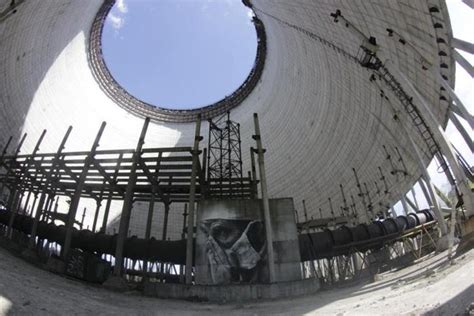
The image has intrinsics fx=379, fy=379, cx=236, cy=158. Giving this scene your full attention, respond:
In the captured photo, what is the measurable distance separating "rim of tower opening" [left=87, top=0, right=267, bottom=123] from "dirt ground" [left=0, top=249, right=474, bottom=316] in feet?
63.7

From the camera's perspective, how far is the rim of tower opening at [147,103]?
2792 cm

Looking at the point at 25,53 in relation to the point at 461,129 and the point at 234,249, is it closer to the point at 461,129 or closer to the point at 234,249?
the point at 234,249

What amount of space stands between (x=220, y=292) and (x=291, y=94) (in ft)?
55.6

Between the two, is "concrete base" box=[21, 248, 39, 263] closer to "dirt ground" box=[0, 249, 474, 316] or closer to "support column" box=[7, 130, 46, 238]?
"dirt ground" box=[0, 249, 474, 316]

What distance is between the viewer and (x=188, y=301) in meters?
12.1

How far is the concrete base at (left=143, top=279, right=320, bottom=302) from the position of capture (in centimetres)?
1243

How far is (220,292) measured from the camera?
1255 centimetres

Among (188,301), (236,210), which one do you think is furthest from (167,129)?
(188,301)

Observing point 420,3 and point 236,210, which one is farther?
point 236,210

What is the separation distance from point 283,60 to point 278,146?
6.15m

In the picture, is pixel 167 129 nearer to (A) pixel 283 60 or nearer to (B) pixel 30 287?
(A) pixel 283 60

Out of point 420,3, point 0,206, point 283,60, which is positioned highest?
point 283,60

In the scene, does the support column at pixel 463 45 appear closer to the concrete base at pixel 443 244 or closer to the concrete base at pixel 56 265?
the concrete base at pixel 443 244

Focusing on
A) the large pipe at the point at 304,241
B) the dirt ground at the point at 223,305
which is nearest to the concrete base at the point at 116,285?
the dirt ground at the point at 223,305
